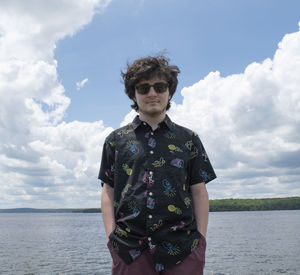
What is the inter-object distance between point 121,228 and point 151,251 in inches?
14.4

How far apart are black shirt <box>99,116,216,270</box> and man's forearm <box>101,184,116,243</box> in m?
0.06

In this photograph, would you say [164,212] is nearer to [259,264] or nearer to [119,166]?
[119,166]

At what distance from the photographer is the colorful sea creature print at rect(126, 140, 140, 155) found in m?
3.28

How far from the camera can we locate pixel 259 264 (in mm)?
28812

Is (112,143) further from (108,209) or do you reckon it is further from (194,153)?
(194,153)

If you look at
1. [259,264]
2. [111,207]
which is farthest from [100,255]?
[111,207]

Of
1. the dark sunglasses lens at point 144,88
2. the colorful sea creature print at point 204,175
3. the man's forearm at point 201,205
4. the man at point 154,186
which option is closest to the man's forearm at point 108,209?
the man at point 154,186

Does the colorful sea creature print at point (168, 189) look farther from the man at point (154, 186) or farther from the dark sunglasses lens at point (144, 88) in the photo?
the dark sunglasses lens at point (144, 88)

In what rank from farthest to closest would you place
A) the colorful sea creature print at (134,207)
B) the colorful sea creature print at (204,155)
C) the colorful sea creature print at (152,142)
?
the colorful sea creature print at (204,155) → the colorful sea creature print at (152,142) → the colorful sea creature print at (134,207)

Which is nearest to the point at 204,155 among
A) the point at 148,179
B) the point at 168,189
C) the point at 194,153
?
the point at 194,153

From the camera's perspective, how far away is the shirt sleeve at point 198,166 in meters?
3.41

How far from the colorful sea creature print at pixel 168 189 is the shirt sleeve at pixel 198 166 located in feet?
1.24

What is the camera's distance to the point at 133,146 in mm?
3316

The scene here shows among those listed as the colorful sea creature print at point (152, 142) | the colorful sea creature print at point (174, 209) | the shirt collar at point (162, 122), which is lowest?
the colorful sea creature print at point (174, 209)
